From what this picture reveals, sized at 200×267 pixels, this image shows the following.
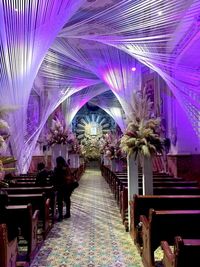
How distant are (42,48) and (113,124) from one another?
29.4 m

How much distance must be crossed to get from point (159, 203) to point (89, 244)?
148cm

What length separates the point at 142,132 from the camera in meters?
6.31

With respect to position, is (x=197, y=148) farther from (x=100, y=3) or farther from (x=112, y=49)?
(x=100, y=3)

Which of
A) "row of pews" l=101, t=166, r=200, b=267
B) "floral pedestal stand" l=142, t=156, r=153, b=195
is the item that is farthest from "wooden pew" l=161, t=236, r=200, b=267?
"floral pedestal stand" l=142, t=156, r=153, b=195

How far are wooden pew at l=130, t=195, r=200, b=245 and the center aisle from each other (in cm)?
52

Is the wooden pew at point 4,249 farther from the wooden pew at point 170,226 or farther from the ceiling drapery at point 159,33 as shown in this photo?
the ceiling drapery at point 159,33

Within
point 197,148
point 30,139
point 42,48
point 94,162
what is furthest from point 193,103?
point 94,162

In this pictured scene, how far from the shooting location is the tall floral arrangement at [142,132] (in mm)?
6237

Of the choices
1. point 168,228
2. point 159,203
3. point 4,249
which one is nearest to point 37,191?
point 159,203

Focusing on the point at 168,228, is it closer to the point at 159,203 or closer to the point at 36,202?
the point at 159,203

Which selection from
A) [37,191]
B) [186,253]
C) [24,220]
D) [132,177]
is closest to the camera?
[186,253]

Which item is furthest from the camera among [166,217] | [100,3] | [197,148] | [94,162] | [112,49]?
[94,162]

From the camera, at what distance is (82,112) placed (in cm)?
3844

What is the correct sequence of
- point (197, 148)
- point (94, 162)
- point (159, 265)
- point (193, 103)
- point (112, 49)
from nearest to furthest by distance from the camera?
point (159, 265)
point (193, 103)
point (197, 148)
point (112, 49)
point (94, 162)
